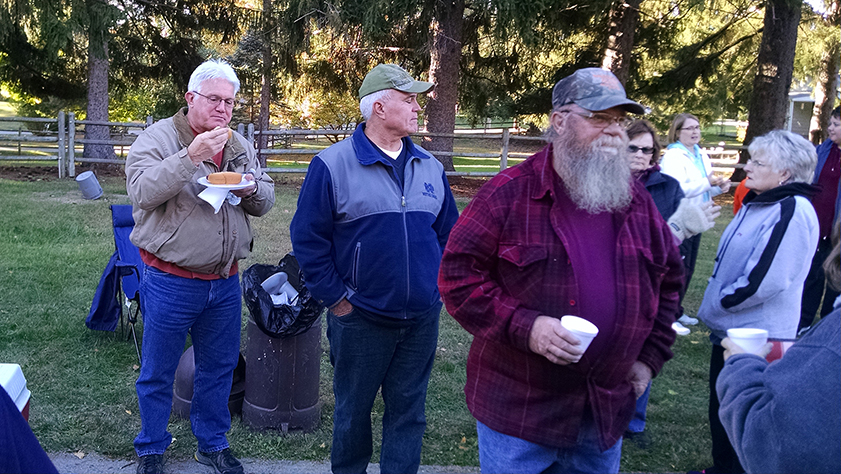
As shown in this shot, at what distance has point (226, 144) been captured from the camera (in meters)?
3.50

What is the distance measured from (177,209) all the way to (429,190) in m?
1.18

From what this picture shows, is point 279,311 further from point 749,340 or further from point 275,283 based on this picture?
point 749,340

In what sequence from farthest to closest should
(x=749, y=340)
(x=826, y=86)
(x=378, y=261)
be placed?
(x=826, y=86) → (x=378, y=261) → (x=749, y=340)

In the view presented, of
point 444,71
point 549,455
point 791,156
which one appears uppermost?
point 444,71

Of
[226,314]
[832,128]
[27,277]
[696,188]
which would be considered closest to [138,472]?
[226,314]

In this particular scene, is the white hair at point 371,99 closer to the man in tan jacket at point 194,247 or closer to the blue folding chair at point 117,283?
the man in tan jacket at point 194,247

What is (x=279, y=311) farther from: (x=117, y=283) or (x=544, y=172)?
(x=117, y=283)

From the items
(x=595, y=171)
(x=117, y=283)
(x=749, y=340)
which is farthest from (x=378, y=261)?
(x=117, y=283)

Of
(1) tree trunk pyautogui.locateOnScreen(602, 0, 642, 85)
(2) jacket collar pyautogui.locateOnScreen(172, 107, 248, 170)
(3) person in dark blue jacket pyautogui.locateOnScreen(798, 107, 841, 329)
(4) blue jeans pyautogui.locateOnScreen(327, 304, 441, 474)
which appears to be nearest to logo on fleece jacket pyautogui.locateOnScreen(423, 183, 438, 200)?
(4) blue jeans pyautogui.locateOnScreen(327, 304, 441, 474)

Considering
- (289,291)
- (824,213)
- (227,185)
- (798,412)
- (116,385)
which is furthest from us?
(824,213)

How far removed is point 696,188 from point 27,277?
21.3 ft

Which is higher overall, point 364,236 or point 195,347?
point 364,236

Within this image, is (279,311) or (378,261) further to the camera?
(279,311)

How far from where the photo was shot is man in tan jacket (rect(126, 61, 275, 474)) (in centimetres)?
320
